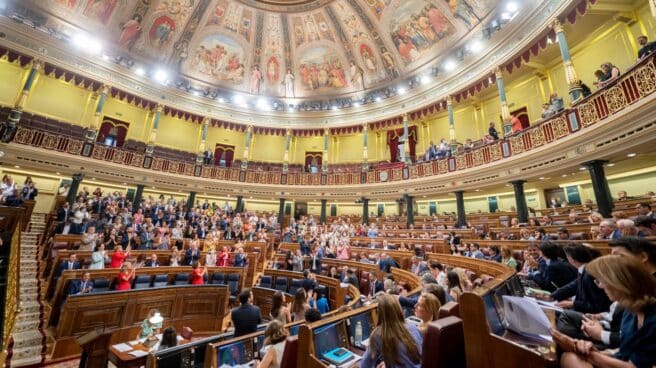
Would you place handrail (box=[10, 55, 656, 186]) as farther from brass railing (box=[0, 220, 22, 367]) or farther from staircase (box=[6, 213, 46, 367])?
brass railing (box=[0, 220, 22, 367])

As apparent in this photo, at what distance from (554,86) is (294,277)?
1296 cm

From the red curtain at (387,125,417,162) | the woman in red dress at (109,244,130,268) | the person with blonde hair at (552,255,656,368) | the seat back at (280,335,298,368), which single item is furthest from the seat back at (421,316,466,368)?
the red curtain at (387,125,417,162)

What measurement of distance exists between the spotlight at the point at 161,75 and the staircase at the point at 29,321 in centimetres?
1142

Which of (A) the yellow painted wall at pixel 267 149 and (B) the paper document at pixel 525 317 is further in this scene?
(A) the yellow painted wall at pixel 267 149

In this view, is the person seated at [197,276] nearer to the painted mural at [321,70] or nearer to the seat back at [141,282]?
the seat back at [141,282]

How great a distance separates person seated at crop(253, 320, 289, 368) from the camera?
2.49 metres

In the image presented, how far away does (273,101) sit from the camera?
19.8 m

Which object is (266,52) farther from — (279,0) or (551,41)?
(551,41)

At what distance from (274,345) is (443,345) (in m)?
1.69

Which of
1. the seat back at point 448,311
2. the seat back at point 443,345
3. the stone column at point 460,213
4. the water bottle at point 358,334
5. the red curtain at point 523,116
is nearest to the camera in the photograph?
the seat back at point 443,345

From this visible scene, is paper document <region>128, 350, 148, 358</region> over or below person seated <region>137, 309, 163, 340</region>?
below

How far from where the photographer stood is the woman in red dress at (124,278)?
5.91 meters

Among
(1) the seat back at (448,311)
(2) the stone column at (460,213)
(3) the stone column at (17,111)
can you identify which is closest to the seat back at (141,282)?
(1) the seat back at (448,311)

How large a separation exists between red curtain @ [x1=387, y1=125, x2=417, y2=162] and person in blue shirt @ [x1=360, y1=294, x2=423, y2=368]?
16129 millimetres
